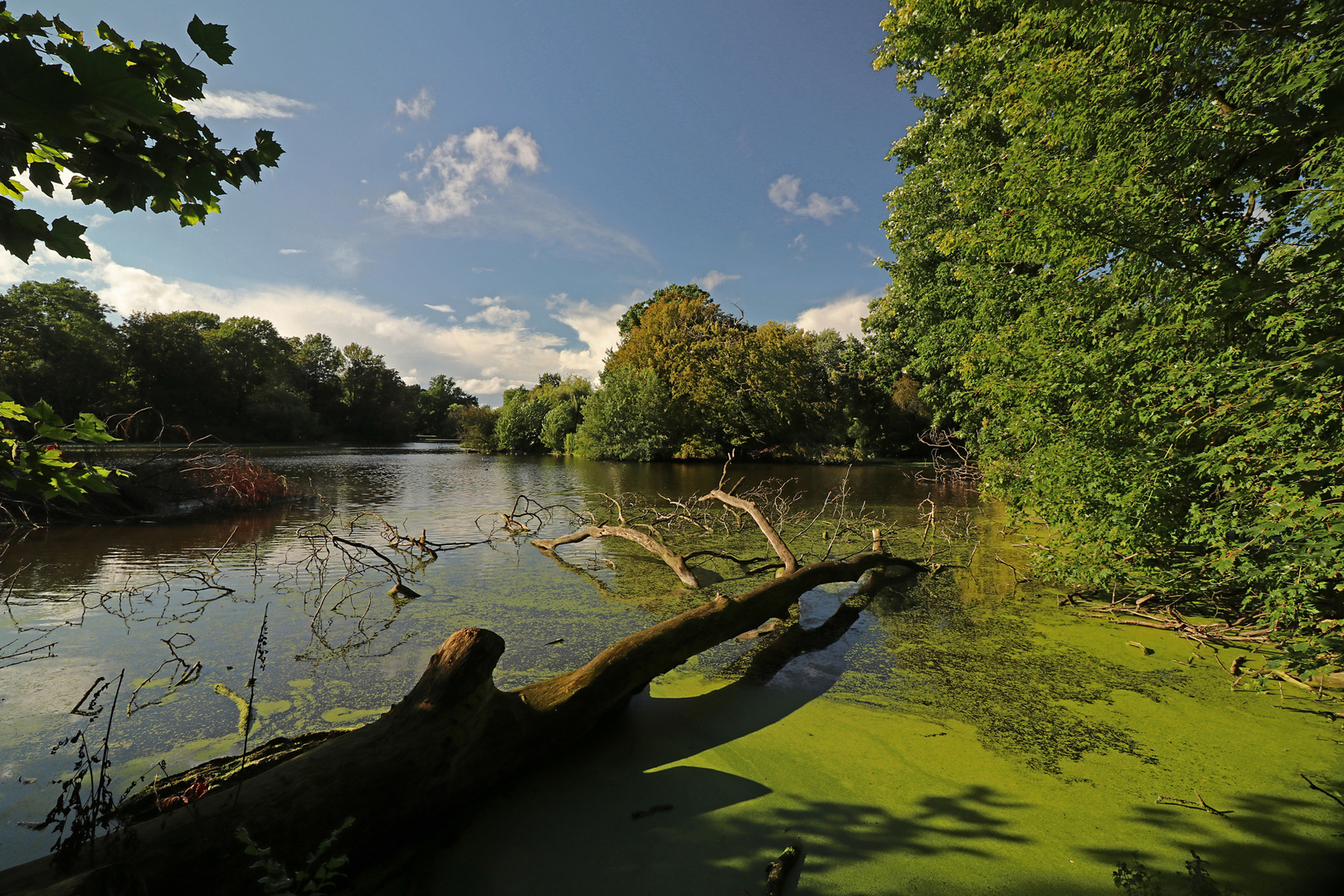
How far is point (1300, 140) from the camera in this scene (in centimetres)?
369

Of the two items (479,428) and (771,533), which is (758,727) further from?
(479,428)

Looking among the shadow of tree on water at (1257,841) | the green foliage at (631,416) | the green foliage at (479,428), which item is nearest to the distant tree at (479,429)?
the green foliage at (479,428)

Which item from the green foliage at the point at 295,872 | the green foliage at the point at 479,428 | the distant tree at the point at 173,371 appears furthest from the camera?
the green foliage at the point at 479,428

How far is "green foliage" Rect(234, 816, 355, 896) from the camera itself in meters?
1.58

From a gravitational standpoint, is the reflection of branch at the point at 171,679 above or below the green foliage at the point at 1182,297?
below

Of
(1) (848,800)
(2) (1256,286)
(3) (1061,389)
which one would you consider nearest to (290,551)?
(1) (848,800)

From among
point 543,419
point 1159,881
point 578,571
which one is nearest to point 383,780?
point 1159,881

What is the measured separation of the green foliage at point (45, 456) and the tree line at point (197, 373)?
24892 millimetres

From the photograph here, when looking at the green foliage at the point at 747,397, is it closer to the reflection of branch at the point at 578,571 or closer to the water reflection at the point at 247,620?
the water reflection at the point at 247,620

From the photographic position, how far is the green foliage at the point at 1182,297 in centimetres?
306

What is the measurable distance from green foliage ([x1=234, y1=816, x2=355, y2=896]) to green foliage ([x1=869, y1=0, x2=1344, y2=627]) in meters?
4.48

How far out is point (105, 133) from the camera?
126 centimetres

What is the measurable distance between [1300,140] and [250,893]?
691 centimetres

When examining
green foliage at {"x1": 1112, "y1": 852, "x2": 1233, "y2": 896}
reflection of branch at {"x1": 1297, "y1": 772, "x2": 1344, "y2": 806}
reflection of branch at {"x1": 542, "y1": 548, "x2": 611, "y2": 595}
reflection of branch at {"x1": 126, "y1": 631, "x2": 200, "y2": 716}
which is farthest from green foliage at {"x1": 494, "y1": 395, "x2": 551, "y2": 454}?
green foliage at {"x1": 1112, "y1": 852, "x2": 1233, "y2": 896}
